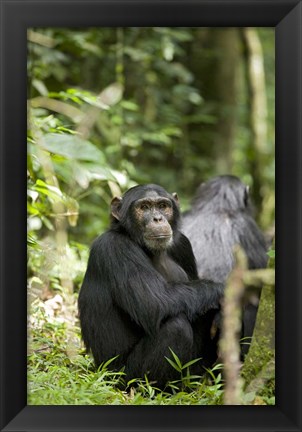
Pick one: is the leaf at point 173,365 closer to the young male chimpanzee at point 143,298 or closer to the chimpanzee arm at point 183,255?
the young male chimpanzee at point 143,298

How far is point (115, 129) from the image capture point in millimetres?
9805

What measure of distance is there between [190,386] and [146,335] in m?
0.53

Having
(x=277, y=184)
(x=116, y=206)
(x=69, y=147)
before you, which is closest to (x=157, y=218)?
(x=116, y=206)

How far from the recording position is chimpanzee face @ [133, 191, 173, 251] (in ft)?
18.2

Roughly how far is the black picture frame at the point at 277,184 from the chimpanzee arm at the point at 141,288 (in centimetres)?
108

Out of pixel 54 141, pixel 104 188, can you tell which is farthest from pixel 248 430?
pixel 104 188

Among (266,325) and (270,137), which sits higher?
(270,137)

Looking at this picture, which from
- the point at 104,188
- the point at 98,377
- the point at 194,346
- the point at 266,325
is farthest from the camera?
the point at 104,188

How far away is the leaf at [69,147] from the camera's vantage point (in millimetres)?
5938

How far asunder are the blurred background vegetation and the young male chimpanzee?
19.7 inches

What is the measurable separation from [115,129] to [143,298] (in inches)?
196

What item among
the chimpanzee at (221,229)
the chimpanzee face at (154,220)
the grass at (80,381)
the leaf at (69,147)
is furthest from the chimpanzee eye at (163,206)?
the chimpanzee at (221,229)
